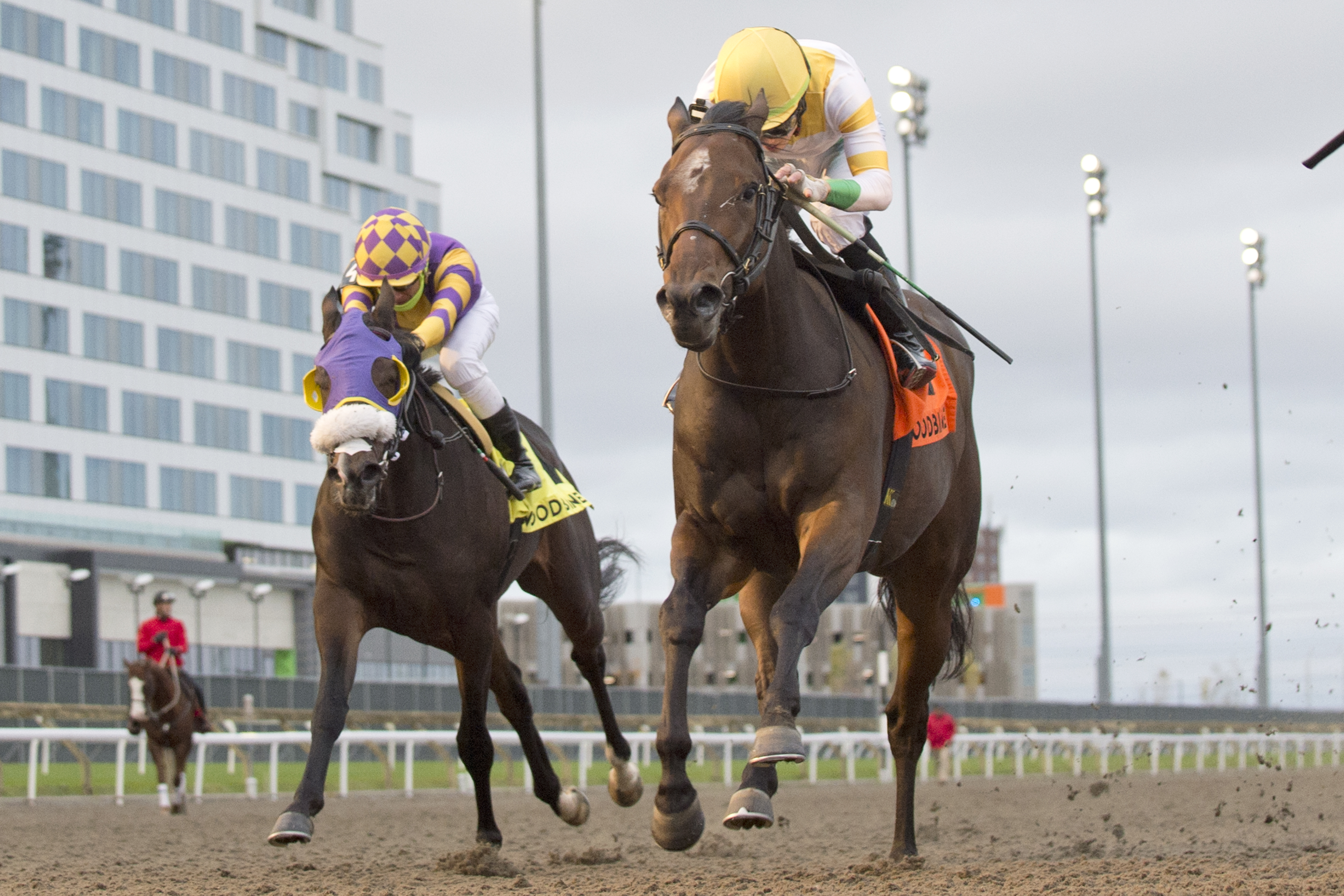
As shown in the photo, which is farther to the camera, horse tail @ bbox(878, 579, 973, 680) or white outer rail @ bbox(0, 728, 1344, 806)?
white outer rail @ bbox(0, 728, 1344, 806)

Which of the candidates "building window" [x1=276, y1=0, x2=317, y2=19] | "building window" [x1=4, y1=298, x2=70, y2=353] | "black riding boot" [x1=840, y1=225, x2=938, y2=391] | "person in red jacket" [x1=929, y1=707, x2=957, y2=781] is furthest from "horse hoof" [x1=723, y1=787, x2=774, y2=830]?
"building window" [x1=276, y1=0, x2=317, y2=19]

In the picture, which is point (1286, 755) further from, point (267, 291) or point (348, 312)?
point (267, 291)

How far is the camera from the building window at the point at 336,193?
5766 centimetres

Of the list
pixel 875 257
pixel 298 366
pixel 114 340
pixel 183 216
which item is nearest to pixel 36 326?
pixel 114 340

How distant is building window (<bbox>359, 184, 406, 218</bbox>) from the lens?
5900 centimetres

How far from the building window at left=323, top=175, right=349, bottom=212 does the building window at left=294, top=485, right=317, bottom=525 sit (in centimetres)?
909

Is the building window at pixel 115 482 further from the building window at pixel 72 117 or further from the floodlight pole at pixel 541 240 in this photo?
the floodlight pole at pixel 541 240

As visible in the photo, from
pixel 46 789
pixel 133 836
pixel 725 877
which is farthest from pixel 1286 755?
pixel 725 877

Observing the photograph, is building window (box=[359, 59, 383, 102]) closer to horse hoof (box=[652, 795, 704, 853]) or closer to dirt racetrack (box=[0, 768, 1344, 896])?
dirt racetrack (box=[0, 768, 1344, 896])

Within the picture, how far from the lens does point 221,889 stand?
643cm

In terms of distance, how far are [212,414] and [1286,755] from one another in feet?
113

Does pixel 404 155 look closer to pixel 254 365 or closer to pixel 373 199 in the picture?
pixel 373 199

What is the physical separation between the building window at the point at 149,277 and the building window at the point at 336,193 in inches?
280

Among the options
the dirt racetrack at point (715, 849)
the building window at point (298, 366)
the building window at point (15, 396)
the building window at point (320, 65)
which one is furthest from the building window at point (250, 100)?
the dirt racetrack at point (715, 849)
